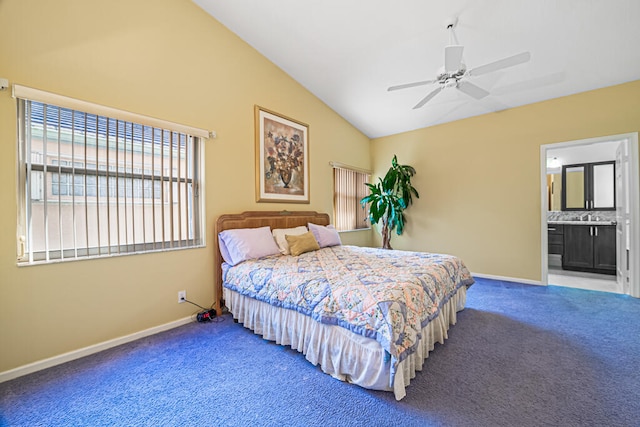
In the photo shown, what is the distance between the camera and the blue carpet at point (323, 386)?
1464mm

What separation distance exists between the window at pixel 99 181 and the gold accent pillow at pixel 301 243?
111 cm

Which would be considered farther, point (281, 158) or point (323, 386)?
point (281, 158)

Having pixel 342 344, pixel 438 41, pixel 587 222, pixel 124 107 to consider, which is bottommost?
pixel 342 344

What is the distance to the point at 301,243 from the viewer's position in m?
3.25

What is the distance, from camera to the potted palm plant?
16.3 feet

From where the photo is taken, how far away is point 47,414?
1498 mm

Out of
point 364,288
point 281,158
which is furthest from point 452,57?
point 281,158

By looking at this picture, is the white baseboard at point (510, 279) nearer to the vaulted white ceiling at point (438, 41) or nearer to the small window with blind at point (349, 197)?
the small window with blind at point (349, 197)

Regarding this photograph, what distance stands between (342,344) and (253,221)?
205 centimetres

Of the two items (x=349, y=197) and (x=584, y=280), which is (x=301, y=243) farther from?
(x=584, y=280)

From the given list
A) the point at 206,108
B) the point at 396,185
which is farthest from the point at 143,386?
the point at 396,185

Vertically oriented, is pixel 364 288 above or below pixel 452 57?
below

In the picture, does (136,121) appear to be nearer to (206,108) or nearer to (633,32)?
(206,108)

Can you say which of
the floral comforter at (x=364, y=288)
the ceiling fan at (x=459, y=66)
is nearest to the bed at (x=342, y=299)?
the floral comforter at (x=364, y=288)
